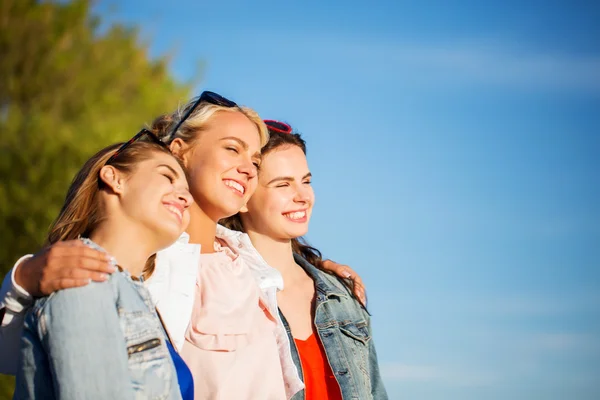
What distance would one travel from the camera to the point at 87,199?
3188 millimetres

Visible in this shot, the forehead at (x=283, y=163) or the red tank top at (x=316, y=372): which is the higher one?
the forehead at (x=283, y=163)

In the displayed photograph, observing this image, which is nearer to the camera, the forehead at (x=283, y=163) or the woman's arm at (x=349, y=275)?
the forehead at (x=283, y=163)

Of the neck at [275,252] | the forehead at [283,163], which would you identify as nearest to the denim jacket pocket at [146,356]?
the neck at [275,252]

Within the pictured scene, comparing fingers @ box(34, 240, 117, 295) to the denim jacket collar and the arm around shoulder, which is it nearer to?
the arm around shoulder

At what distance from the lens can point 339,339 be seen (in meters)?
4.55

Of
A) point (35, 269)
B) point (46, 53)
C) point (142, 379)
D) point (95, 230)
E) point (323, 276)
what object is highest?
point (46, 53)

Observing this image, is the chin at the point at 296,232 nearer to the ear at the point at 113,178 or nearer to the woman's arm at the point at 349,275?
the woman's arm at the point at 349,275

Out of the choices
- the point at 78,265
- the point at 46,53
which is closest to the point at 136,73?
the point at 46,53

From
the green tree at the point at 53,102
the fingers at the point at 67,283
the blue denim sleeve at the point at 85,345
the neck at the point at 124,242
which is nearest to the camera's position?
the blue denim sleeve at the point at 85,345

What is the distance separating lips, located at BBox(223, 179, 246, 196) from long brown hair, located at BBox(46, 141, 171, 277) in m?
Result: 0.75

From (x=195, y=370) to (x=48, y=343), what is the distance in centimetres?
111

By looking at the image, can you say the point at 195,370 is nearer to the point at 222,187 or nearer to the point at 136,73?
the point at 222,187

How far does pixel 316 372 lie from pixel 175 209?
1.68 meters

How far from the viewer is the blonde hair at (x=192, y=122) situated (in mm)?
4117
